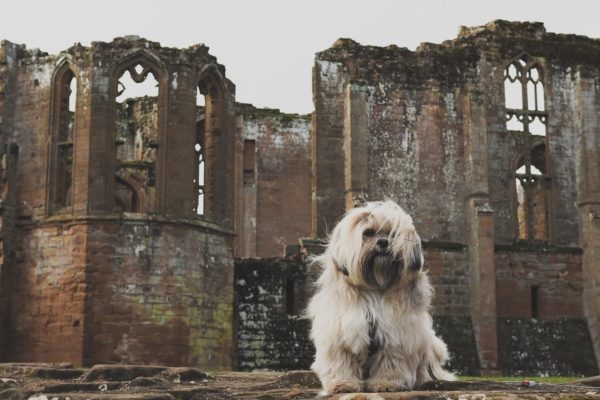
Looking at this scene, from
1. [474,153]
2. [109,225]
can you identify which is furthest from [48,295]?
[474,153]

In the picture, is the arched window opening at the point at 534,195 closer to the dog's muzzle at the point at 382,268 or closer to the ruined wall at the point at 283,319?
the ruined wall at the point at 283,319

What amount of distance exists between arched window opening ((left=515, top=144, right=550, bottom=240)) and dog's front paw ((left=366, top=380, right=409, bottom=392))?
1781cm

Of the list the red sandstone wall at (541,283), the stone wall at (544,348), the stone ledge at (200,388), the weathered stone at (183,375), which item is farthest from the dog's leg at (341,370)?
the red sandstone wall at (541,283)

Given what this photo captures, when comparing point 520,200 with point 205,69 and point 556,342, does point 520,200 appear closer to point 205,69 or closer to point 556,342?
point 556,342

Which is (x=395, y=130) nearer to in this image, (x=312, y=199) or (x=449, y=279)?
(x=312, y=199)

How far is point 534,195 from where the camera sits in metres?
29.9

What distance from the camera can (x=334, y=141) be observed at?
911 inches

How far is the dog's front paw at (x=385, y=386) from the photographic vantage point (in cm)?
678

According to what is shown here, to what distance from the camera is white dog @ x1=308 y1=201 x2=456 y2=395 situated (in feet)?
22.5

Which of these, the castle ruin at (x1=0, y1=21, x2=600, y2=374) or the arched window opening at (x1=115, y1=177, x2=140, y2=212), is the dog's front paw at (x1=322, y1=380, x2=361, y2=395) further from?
the arched window opening at (x1=115, y1=177, x2=140, y2=212)

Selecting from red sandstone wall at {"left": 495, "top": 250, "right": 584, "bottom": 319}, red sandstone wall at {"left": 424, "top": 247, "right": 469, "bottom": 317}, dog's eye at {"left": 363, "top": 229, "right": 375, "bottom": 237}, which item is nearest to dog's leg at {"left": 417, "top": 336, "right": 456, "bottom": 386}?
dog's eye at {"left": 363, "top": 229, "right": 375, "bottom": 237}

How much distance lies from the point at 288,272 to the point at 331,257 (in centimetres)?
1480

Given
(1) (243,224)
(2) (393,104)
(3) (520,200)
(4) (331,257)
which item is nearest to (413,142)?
(2) (393,104)

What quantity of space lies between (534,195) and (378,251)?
23911 mm
